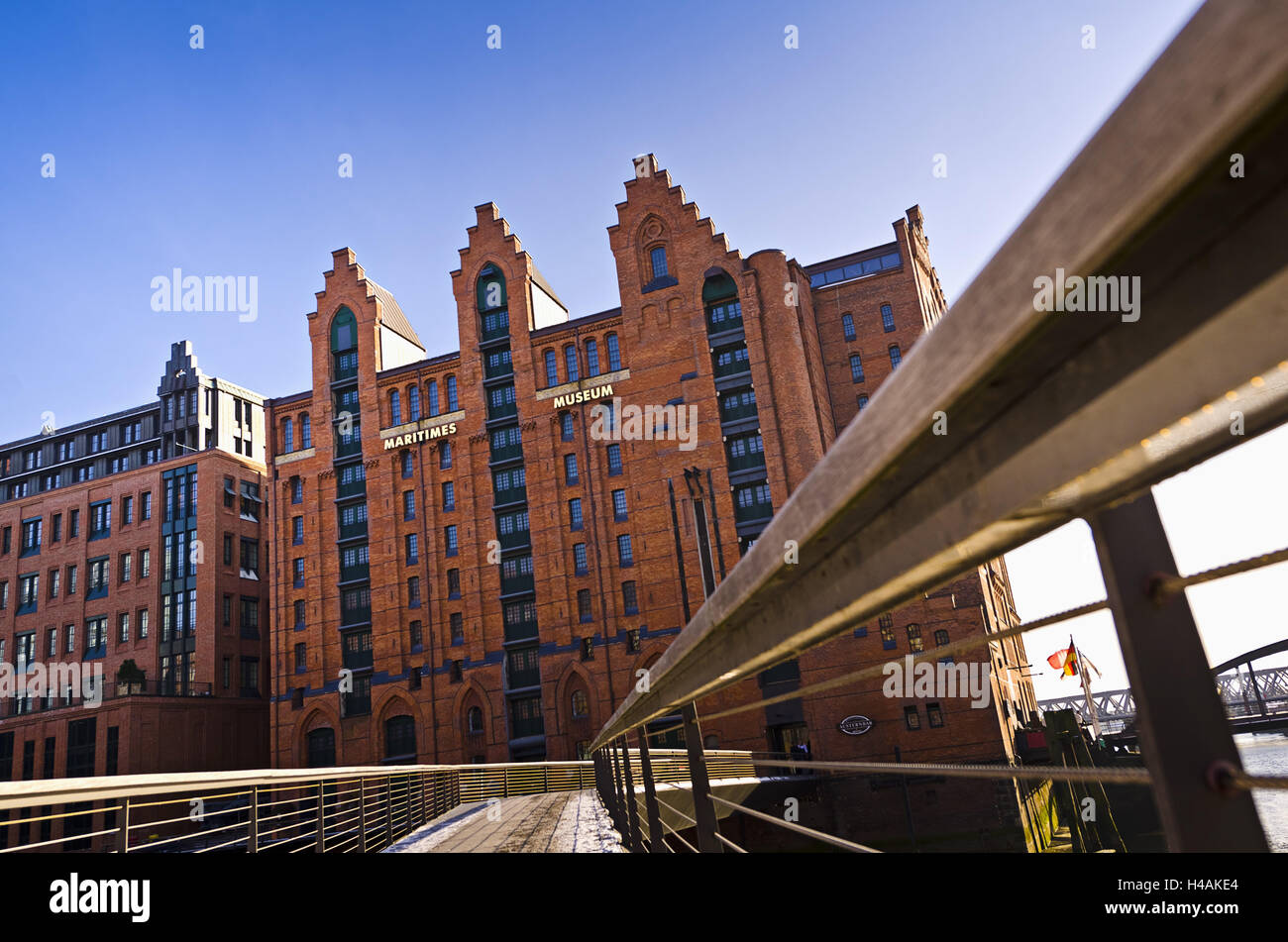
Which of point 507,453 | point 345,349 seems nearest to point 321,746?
point 507,453

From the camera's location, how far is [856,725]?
105ft

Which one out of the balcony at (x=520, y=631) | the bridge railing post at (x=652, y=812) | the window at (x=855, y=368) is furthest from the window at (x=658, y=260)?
the bridge railing post at (x=652, y=812)

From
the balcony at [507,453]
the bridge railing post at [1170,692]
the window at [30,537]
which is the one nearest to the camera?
the bridge railing post at [1170,692]

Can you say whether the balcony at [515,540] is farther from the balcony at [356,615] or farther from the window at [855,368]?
the window at [855,368]

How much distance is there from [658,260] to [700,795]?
3759 cm

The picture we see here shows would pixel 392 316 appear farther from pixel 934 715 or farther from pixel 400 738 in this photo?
pixel 934 715

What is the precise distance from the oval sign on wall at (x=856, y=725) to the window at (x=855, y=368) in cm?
1484

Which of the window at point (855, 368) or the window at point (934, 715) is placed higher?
the window at point (855, 368)

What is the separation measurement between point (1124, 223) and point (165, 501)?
52317mm

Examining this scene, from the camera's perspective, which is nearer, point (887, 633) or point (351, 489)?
point (887, 633)

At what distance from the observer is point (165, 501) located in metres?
46.1

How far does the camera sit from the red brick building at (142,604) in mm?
39844
